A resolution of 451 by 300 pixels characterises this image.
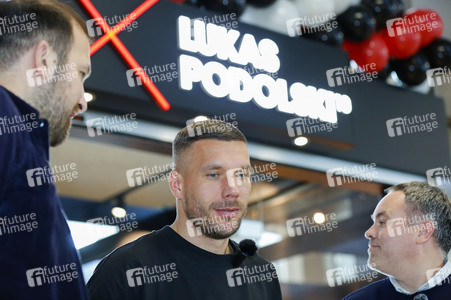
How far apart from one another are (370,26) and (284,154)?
42.0 inches

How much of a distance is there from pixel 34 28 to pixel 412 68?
3.93 meters

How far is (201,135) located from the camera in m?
2.11

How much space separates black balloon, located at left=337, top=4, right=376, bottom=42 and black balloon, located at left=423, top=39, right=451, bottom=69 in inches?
26.6

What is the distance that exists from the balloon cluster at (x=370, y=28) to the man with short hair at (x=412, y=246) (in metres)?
1.97

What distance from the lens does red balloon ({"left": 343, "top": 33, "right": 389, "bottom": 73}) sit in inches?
184

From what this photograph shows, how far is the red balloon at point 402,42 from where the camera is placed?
4746 mm

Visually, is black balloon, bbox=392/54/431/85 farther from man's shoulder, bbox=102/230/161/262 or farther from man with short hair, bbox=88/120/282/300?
man's shoulder, bbox=102/230/161/262

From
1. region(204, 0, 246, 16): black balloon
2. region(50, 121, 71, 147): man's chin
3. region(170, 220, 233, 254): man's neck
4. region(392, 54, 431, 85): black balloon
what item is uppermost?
region(204, 0, 246, 16): black balloon

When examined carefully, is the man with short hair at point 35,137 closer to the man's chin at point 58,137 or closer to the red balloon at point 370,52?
the man's chin at point 58,137

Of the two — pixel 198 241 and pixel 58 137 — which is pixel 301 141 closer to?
pixel 198 241

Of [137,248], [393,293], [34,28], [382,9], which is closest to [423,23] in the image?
[382,9]

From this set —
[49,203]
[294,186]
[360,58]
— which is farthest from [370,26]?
[49,203]

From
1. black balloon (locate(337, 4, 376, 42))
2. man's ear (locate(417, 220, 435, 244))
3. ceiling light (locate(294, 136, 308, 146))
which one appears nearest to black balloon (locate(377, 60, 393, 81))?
black balloon (locate(337, 4, 376, 42))

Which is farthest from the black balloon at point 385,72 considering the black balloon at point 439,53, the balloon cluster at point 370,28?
the black balloon at point 439,53
